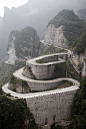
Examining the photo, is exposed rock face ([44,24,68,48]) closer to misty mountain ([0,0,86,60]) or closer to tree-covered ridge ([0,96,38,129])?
tree-covered ridge ([0,96,38,129])

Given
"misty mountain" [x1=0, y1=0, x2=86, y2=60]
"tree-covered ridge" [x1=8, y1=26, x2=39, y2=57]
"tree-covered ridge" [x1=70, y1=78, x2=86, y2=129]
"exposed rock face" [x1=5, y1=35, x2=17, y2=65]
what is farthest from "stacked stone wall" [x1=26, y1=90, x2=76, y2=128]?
"misty mountain" [x1=0, y1=0, x2=86, y2=60]

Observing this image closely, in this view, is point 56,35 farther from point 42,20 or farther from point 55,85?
point 42,20

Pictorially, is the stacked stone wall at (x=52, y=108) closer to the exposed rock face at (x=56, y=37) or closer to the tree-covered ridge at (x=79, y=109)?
the tree-covered ridge at (x=79, y=109)

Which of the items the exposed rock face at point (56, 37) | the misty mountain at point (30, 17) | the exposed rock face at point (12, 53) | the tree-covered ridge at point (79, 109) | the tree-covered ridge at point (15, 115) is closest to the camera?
the tree-covered ridge at point (15, 115)

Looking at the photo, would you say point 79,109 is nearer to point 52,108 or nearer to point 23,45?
point 52,108

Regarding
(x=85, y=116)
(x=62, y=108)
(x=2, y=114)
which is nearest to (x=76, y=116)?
(x=85, y=116)

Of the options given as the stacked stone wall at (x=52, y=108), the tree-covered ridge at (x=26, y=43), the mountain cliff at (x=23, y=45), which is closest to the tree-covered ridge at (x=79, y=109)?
the stacked stone wall at (x=52, y=108)
